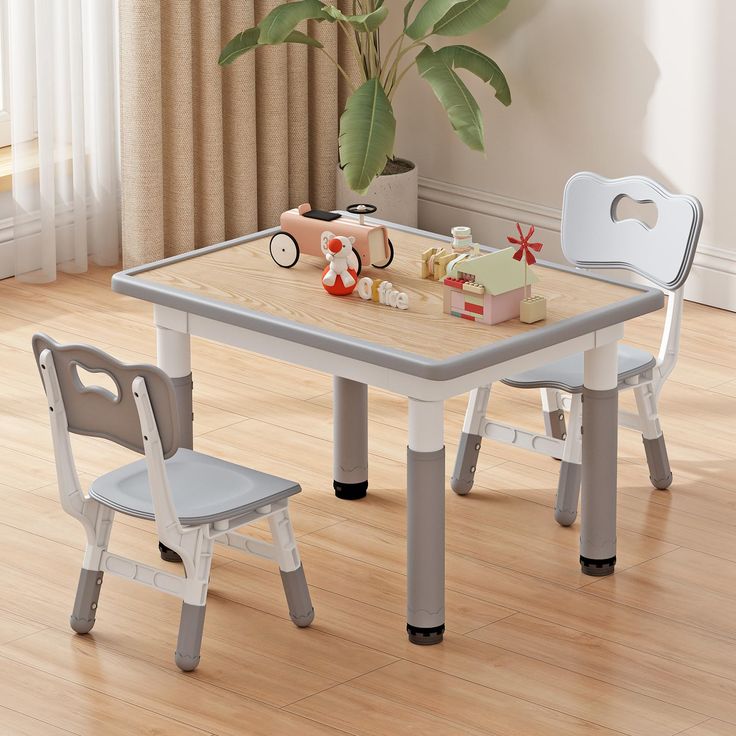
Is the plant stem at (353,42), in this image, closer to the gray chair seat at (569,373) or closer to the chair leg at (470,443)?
the chair leg at (470,443)

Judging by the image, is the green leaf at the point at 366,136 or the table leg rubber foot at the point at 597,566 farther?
the green leaf at the point at 366,136

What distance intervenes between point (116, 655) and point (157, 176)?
263cm

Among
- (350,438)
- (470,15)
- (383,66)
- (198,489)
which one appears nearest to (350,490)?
(350,438)

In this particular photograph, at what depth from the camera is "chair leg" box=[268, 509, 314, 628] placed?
3.01 m

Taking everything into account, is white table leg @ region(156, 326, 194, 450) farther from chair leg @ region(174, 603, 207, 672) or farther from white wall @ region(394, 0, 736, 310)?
white wall @ region(394, 0, 736, 310)

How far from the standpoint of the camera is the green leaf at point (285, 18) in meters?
5.20

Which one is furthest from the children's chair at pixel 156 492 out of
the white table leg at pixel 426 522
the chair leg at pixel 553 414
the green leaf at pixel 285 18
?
the green leaf at pixel 285 18

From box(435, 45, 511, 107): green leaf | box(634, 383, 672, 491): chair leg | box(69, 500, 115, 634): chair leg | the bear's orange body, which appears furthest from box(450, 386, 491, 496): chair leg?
box(435, 45, 511, 107): green leaf

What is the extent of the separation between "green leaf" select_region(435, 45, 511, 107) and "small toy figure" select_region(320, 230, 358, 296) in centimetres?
229

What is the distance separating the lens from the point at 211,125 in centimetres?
543

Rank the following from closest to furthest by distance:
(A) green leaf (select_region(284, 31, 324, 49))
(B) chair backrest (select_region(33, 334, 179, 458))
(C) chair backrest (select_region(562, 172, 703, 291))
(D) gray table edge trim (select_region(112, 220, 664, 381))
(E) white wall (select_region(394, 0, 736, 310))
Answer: (B) chair backrest (select_region(33, 334, 179, 458)) → (D) gray table edge trim (select_region(112, 220, 664, 381)) → (C) chair backrest (select_region(562, 172, 703, 291)) → (E) white wall (select_region(394, 0, 736, 310)) → (A) green leaf (select_region(284, 31, 324, 49))

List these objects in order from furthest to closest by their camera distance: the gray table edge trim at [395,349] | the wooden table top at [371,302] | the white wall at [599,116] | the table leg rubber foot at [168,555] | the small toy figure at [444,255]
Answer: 1. the white wall at [599,116]
2. the table leg rubber foot at [168,555]
3. the small toy figure at [444,255]
4. the wooden table top at [371,302]
5. the gray table edge trim at [395,349]

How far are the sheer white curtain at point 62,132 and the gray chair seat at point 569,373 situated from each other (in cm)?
239

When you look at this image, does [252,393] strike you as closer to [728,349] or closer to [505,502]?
[505,502]
